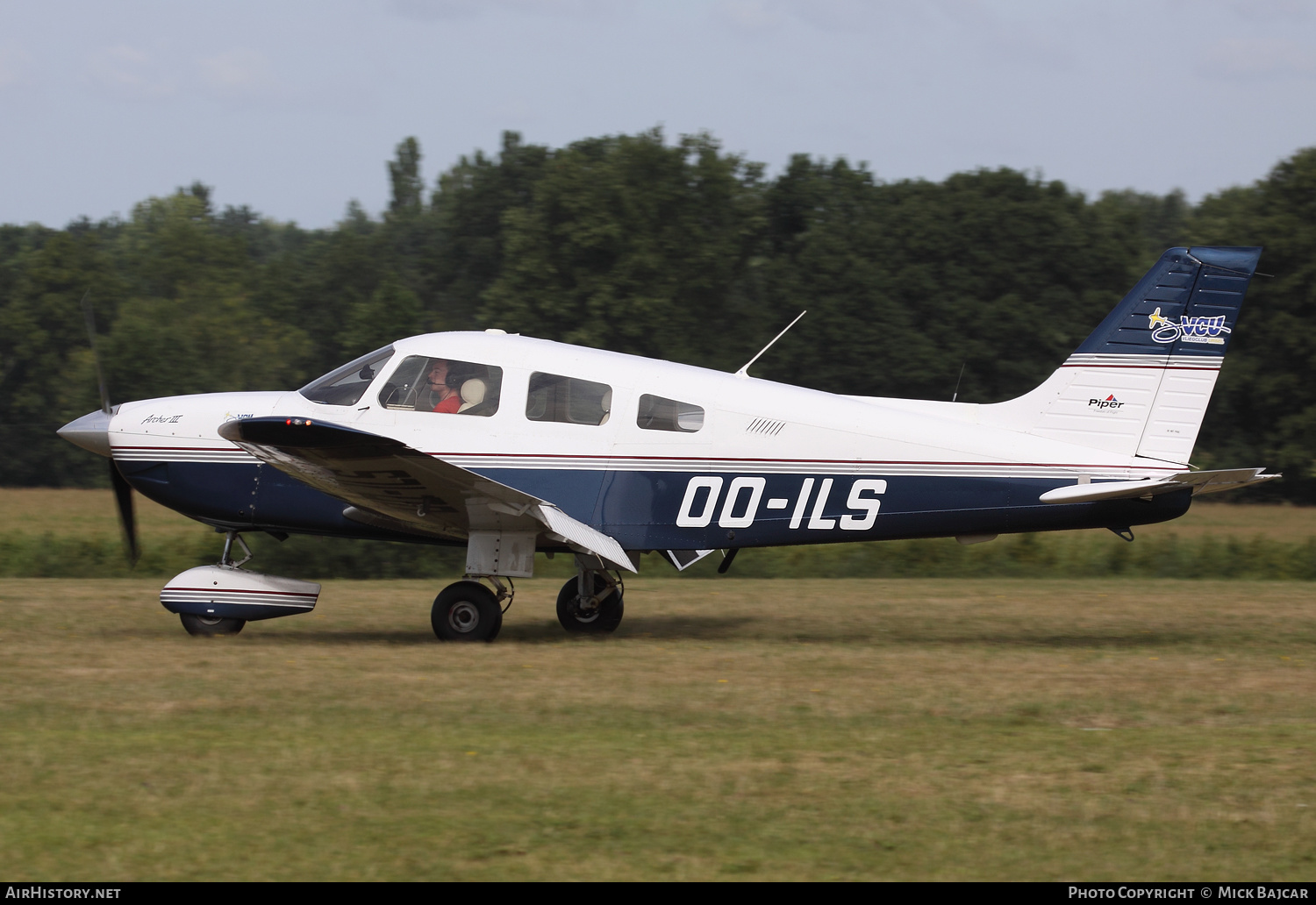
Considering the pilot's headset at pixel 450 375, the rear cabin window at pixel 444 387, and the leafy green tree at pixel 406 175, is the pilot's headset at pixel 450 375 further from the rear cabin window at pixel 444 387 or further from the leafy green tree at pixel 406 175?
the leafy green tree at pixel 406 175

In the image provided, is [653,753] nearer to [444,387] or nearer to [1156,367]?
[444,387]

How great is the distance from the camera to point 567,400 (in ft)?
32.0

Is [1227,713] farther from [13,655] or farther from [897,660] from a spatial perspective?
[13,655]

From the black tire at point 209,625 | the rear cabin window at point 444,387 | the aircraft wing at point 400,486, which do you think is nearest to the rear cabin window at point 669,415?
the aircraft wing at point 400,486

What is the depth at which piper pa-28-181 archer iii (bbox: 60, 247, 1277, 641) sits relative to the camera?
9492 mm

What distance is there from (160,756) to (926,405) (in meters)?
6.56

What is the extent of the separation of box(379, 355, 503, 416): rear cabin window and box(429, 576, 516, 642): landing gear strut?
1365 millimetres

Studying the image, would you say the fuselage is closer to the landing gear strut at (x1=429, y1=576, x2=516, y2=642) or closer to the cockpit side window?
the cockpit side window

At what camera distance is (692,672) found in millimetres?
8414

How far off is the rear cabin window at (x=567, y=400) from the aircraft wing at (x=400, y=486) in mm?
683

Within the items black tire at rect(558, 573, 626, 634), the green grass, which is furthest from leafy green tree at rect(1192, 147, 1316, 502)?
black tire at rect(558, 573, 626, 634)

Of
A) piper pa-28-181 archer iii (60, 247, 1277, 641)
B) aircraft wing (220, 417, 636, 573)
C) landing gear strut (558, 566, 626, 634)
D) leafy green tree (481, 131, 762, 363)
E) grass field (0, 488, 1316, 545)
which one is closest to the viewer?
aircraft wing (220, 417, 636, 573)

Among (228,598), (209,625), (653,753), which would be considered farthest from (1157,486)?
(209,625)

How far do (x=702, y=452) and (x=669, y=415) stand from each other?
0.38m
